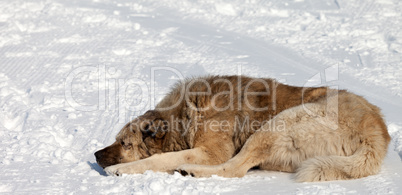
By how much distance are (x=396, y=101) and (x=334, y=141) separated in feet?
9.13

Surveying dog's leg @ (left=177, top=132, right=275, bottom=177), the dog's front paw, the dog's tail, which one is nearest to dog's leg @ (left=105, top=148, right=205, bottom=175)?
the dog's front paw

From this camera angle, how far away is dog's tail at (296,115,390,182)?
4.07m

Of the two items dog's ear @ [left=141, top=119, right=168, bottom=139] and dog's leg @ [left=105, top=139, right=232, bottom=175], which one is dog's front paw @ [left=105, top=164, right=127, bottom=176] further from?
dog's ear @ [left=141, top=119, right=168, bottom=139]

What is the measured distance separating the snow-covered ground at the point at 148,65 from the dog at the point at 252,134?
0.17m

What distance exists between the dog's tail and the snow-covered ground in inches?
3.7

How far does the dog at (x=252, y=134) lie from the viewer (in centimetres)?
425

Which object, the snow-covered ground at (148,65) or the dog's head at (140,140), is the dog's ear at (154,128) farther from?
the snow-covered ground at (148,65)

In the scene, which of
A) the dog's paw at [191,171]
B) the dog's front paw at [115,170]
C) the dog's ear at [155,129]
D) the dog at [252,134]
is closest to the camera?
the dog at [252,134]

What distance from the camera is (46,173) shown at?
4.48m

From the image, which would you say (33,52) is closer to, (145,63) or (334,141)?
(145,63)

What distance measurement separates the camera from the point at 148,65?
8219 mm

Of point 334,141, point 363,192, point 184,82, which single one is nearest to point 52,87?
point 184,82

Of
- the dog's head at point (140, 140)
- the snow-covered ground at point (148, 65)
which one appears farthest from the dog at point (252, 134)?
the snow-covered ground at point (148, 65)

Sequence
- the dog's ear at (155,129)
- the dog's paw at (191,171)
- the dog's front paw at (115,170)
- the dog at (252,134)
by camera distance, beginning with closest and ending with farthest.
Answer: the dog at (252,134)
the dog's paw at (191,171)
the dog's front paw at (115,170)
the dog's ear at (155,129)
